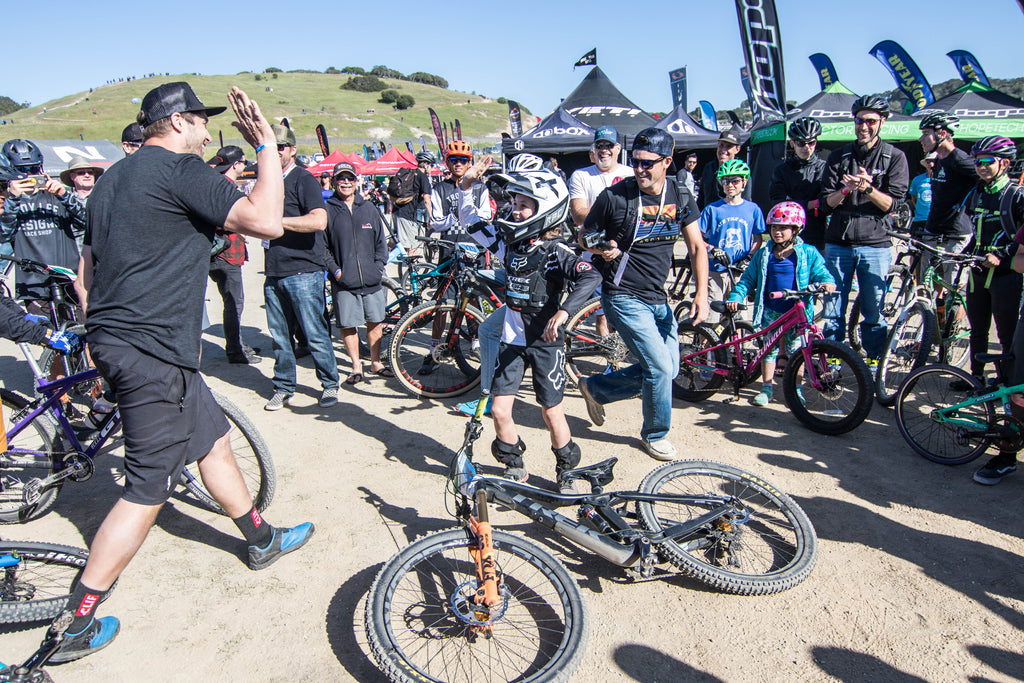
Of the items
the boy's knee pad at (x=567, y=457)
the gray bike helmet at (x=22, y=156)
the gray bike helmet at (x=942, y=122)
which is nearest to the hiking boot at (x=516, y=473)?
the boy's knee pad at (x=567, y=457)

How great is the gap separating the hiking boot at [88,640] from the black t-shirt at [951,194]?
7.14 m

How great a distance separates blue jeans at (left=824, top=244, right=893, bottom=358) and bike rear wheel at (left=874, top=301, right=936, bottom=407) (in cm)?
21

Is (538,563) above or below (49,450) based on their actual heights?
below

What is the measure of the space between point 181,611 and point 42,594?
0.65 meters

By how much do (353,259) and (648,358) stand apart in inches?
118

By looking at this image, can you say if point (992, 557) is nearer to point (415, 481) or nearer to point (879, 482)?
point (879, 482)

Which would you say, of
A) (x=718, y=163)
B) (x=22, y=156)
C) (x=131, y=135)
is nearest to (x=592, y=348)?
(x=718, y=163)

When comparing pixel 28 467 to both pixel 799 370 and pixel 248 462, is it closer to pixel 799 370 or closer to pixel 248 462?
pixel 248 462

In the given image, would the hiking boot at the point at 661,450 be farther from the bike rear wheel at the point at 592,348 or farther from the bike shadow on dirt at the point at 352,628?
the bike shadow on dirt at the point at 352,628

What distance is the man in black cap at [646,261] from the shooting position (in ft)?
12.7

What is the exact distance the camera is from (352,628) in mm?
2652

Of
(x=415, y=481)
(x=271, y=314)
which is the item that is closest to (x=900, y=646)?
(x=415, y=481)

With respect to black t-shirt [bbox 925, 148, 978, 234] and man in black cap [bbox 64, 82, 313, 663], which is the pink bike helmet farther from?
man in black cap [bbox 64, 82, 313, 663]

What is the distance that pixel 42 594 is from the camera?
276cm
